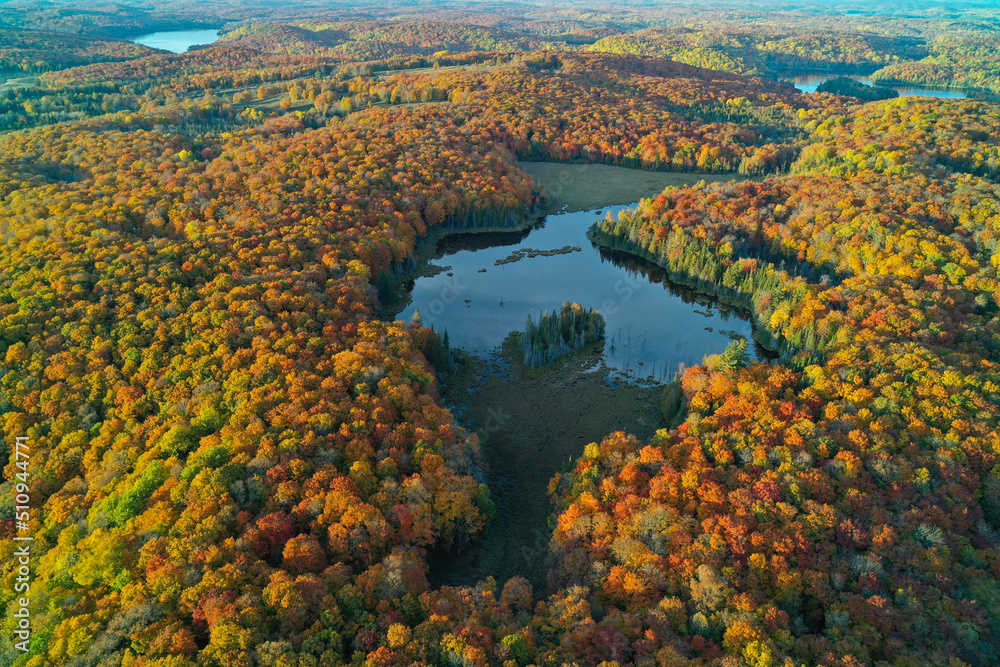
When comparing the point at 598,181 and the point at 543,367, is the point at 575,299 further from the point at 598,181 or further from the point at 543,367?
the point at 598,181

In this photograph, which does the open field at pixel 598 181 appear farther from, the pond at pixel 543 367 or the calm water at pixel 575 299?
the calm water at pixel 575 299

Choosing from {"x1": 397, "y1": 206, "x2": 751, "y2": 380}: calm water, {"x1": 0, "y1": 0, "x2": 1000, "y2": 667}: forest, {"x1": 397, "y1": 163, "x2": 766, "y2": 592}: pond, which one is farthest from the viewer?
{"x1": 397, "y1": 206, "x2": 751, "y2": 380}: calm water

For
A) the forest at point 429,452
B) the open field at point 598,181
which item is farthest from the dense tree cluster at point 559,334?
the open field at point 598,181

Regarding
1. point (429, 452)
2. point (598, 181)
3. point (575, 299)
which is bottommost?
point (575, 299)

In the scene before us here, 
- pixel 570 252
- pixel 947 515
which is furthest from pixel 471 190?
pixel 947 515

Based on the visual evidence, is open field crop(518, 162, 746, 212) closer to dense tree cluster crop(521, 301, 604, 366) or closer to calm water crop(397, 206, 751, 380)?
calm water crop(397, 206, 751, 380)

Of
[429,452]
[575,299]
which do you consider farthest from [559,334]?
[429,452]

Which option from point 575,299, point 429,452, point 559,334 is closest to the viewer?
point 429,452

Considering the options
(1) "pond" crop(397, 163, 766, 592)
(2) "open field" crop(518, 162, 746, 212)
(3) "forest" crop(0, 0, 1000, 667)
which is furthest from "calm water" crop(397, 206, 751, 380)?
(2) "open field" crop(518, 162, 746, 212)
